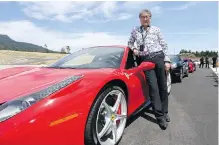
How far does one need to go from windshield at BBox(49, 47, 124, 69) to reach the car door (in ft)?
0.58

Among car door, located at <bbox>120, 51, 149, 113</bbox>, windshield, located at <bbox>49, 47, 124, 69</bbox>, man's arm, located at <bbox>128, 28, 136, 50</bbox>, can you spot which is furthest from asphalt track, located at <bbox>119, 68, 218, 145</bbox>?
man's arm, located at <bbox>128, 28, 136, 50</bbox>

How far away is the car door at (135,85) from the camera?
342cm

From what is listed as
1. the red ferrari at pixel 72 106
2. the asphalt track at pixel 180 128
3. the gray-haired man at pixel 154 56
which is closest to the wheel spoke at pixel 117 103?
the red ferrari at pixel 72 106

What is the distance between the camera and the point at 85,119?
2373 mm

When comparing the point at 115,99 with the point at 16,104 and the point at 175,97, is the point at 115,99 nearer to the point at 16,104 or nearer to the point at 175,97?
the point at 16,104

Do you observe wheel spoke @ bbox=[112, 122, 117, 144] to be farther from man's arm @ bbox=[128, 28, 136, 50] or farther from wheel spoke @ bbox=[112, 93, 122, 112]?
man's arm @ bbox=[128, 28, 136, 50]

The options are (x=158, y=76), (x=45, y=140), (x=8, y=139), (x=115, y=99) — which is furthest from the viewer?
(x=158, y=76)

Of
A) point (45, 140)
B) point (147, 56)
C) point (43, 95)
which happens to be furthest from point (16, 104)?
point (147, 56)

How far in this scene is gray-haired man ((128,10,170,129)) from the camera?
3840mm

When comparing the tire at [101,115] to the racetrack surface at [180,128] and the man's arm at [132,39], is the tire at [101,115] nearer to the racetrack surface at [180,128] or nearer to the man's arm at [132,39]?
the racetrack surface at [180,128]

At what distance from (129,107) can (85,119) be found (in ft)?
3.69

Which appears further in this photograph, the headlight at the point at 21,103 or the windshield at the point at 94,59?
the windshield at the point at 94,59

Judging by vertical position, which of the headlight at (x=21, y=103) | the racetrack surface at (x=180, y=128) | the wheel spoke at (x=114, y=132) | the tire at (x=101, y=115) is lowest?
the racetrack surface at (x=180, y=128)

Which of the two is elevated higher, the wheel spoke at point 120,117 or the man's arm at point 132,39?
the man's arm at point 132,39
